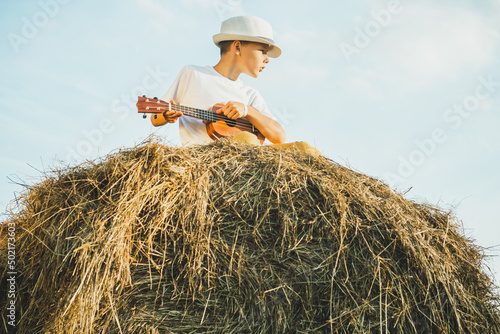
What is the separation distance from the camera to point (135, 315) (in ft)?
6.68

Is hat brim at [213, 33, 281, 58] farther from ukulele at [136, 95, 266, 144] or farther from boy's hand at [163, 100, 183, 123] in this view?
boy's hand at [163, 100, 183, 123]

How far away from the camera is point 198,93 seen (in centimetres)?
367

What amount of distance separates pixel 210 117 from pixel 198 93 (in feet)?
0.88

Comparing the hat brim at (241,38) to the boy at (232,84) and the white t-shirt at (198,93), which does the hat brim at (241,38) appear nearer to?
the boy at (232,84)

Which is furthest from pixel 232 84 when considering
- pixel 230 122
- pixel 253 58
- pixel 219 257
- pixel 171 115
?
pixel 219 257

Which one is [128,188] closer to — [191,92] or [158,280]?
[158,280]

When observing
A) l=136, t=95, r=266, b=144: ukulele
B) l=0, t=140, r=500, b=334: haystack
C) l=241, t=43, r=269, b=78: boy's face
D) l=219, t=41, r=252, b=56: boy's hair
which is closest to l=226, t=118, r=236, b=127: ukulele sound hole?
l=136, t=95, r=266, b=144: ukulele

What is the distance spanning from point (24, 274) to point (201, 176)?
93 cm

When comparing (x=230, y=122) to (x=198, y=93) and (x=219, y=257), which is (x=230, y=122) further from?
(x=219, y=257)

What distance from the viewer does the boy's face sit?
387 cm

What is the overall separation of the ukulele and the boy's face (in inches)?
17.6

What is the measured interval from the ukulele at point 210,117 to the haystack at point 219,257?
1.02m

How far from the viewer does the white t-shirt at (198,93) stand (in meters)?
3.64

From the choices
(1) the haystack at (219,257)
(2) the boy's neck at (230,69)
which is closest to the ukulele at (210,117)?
(2) the boy's neck at (230,69)
